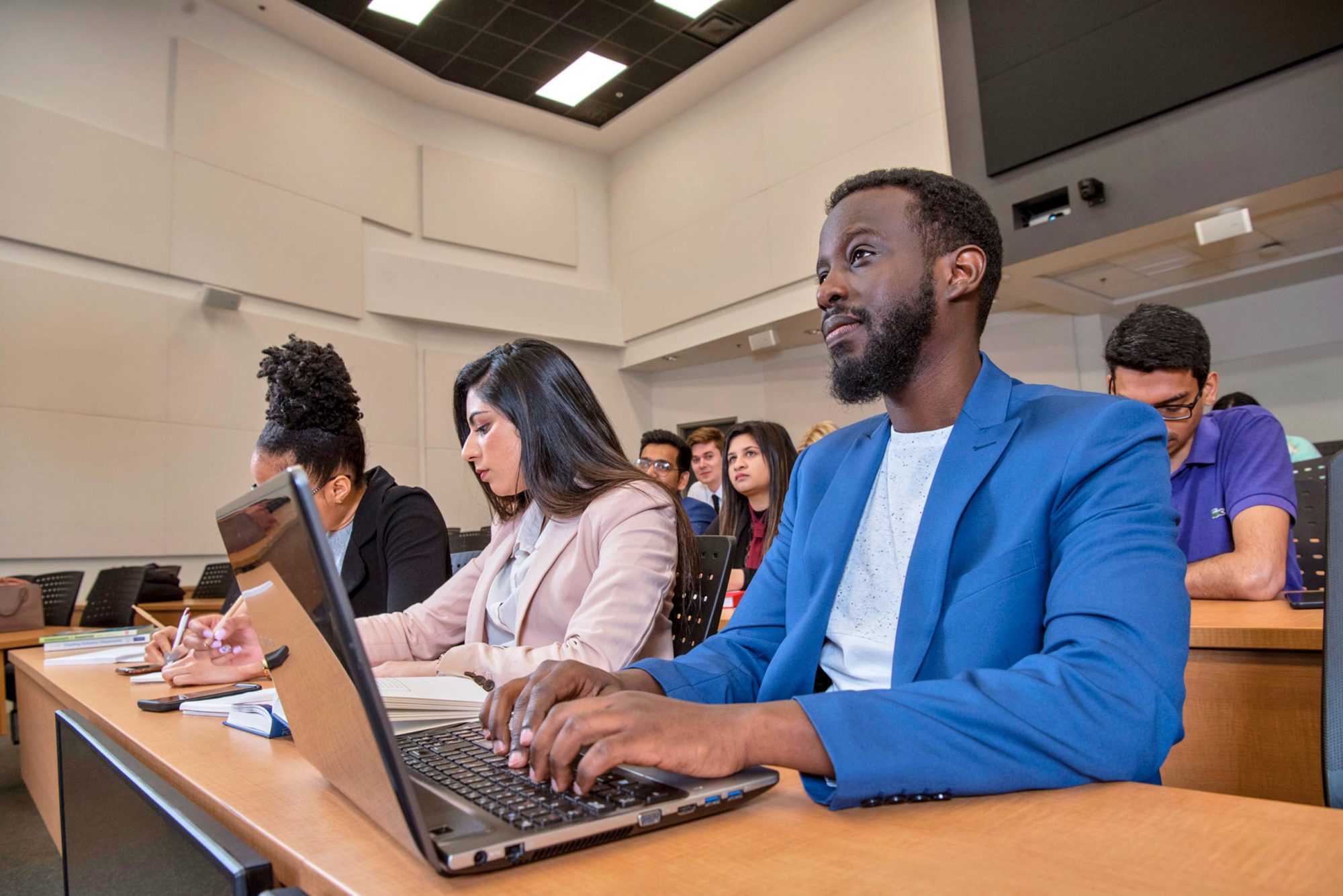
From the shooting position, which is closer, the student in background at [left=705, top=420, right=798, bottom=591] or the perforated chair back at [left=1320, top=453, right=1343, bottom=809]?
the perforated chair back at [left=1320, top=453, right=1343, bottom=809]

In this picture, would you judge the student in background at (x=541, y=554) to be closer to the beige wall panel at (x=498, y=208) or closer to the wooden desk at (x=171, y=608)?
the wooden desk at (x=171, y=608)

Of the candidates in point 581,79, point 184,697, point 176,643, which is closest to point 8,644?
point 176,643

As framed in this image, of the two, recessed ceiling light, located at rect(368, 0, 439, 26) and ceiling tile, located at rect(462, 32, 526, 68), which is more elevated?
recessed ceiling light, located at rect(368, 0, 439, 26)

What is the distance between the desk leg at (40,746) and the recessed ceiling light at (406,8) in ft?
19.2

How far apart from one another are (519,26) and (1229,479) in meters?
6.74

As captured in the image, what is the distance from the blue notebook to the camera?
107cm

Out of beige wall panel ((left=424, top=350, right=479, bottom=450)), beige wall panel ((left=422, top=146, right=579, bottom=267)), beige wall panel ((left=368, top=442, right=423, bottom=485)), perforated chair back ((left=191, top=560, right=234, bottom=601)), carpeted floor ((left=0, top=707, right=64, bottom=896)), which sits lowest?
carpeted floor ((left=0, top=707, right=64, bottom=896))

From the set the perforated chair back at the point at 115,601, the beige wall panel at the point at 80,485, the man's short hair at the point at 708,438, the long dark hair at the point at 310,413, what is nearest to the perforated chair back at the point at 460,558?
the long dark hair at the point at 310,413

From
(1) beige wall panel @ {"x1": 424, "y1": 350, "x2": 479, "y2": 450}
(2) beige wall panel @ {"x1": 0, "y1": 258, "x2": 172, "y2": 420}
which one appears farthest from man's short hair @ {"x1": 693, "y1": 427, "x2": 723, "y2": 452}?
(2) beige wall panel @ {"x1": 0, "y1": 258, "x2": 172, "y2": 420}

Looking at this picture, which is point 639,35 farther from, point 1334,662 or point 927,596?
point 1334,662

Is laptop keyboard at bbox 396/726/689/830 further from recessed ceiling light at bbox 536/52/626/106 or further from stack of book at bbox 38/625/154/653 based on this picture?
recessed ceiling light at bbox 536/52/626/106

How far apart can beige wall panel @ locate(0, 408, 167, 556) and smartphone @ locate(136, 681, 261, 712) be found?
510 cm

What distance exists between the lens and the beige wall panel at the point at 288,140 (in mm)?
6520

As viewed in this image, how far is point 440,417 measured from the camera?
26.0 ft
